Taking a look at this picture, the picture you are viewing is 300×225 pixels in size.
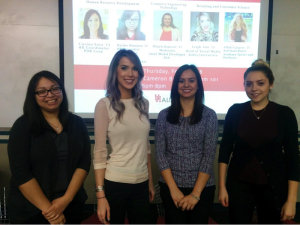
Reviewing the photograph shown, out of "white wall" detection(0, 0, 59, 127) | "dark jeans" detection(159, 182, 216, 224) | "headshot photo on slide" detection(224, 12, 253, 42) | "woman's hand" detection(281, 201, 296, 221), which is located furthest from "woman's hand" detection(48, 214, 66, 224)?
"headshot photo on slide" detection(224, 12, 253, 42)

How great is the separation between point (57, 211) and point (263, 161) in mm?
1254

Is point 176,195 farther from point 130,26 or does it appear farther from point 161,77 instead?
point 130,26

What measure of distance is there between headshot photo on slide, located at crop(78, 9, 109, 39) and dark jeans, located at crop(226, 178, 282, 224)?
2.19 m

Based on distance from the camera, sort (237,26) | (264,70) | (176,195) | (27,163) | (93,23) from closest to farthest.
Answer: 1. (27,163)
2. (176,195)
3. (264,70)
4. (93,23)
5. (237,26)

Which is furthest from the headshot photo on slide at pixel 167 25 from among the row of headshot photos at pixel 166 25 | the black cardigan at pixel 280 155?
the black cardigan at pixel 280 155

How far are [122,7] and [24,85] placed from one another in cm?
159

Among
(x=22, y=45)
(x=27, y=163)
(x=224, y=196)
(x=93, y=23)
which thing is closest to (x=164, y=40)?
(x=93, y=23)

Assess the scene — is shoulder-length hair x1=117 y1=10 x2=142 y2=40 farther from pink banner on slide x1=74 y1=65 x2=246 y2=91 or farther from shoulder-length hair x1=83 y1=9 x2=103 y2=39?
pink banner on slide x1=74 y1=65 x2=246 y2=91

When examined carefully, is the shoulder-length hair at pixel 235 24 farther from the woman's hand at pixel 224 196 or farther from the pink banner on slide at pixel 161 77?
the woman's hand at pixel 224 196

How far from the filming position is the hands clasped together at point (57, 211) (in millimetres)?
1180

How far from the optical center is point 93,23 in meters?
2.56

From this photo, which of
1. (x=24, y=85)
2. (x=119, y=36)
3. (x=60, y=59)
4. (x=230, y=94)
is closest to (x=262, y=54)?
(x=230, y=94)

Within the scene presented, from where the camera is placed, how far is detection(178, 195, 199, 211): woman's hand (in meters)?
1.25

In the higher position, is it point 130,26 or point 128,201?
point 130,26
